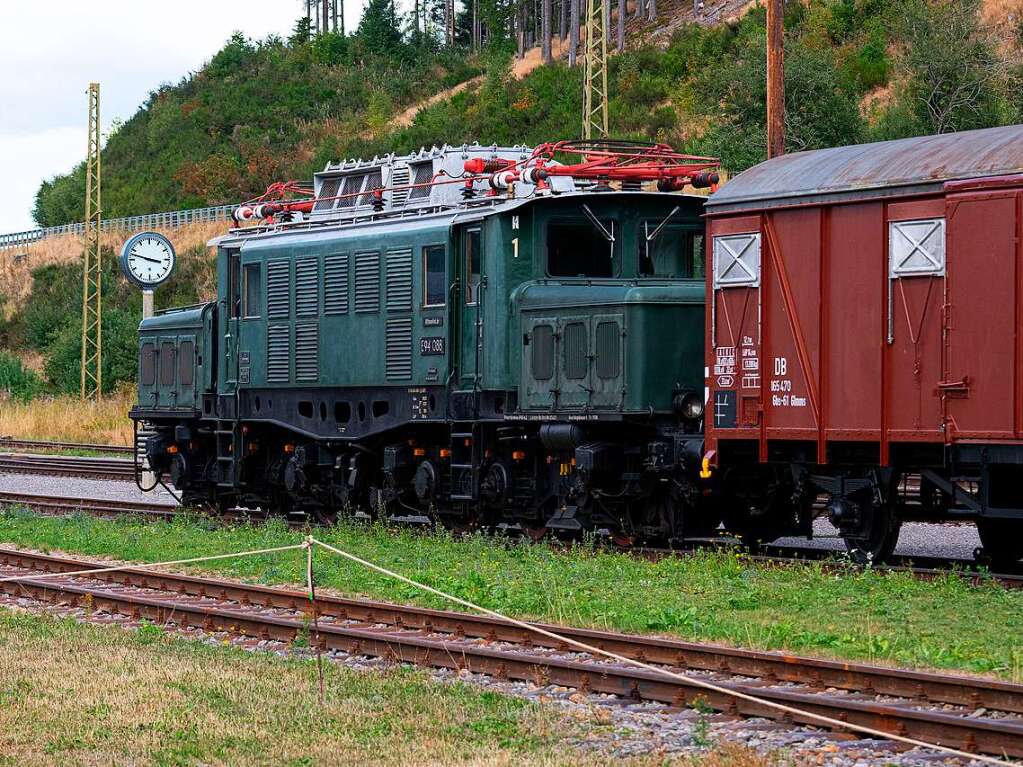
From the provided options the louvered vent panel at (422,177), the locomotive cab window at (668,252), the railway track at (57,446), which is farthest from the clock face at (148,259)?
the locomotive cab window at (668,252)

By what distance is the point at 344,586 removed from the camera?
14.6 meters

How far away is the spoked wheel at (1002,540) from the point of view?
1463 centimetres

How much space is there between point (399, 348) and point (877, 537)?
23.2 ft

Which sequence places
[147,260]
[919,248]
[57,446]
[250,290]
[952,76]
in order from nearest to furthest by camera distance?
[919,248] < [250,290] < [147,260] < [57,446] < [952,76]

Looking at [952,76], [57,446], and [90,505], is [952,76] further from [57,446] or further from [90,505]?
[90,505]

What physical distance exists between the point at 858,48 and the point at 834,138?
1973cm

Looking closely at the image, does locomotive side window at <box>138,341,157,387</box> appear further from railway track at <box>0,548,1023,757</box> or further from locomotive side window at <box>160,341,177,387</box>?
railway track at <box>0,548,1023,757</box>

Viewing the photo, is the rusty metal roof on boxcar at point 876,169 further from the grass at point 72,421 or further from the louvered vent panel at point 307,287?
the grass at point 72,421

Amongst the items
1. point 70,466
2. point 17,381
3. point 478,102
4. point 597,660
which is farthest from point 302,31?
point 597,660

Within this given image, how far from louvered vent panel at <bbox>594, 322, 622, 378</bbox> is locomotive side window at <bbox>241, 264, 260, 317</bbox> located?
7120 millimetres

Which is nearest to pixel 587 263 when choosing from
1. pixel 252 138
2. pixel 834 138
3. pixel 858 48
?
pixel 834 138

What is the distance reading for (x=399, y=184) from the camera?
20.8 metres

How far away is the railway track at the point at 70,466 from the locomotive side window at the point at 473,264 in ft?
47.3

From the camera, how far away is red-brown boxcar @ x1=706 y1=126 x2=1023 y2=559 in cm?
1326
